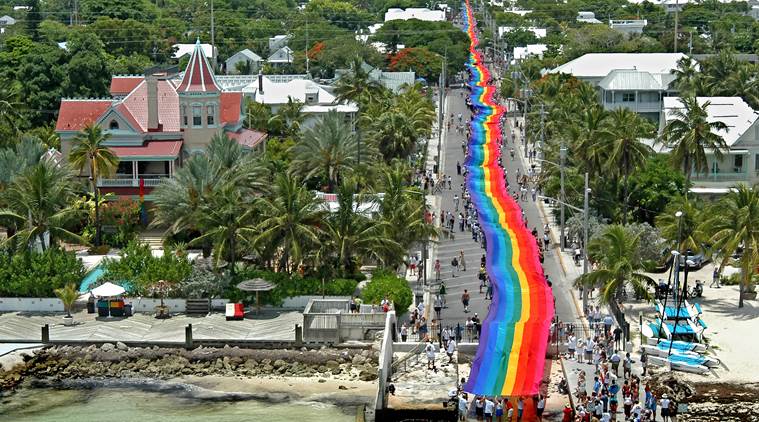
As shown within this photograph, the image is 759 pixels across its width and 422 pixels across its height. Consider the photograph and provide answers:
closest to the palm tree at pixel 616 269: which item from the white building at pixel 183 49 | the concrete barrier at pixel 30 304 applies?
the concrete barrier at pixel 30 304

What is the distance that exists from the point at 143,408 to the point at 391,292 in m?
13.3

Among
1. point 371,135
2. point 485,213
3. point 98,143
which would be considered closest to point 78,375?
point 98,143

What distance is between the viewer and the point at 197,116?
82.7 metres

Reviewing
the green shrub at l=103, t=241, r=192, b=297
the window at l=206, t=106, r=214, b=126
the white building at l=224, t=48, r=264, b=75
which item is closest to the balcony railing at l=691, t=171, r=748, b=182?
the window at l=206, t=106, r=214, b=126

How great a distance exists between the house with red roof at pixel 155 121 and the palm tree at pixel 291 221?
17.6 meters

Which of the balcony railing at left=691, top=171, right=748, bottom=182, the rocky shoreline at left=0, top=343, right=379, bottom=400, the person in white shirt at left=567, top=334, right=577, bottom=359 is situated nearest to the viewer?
the person in white shirt at left=567, top=334, right=577, bottom=359

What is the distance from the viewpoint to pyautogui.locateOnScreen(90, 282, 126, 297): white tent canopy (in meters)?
62.2

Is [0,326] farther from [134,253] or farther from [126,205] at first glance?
[126,205]

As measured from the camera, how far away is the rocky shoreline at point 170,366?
186 feet

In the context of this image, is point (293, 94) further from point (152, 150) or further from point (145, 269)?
point (145, 269)

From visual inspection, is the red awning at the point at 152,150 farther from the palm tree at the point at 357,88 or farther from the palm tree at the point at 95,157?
the palm tree at the point at 357,88

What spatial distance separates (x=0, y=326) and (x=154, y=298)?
7.29 metres

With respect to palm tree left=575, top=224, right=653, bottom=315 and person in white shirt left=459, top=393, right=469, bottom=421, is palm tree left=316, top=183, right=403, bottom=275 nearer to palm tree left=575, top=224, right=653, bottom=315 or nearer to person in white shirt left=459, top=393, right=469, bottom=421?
palm tree left=575, top=224, right=653, bottom=315

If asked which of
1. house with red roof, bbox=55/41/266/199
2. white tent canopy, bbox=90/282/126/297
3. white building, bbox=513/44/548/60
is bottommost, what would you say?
white tent canopy, bbox=90/282/126/297
